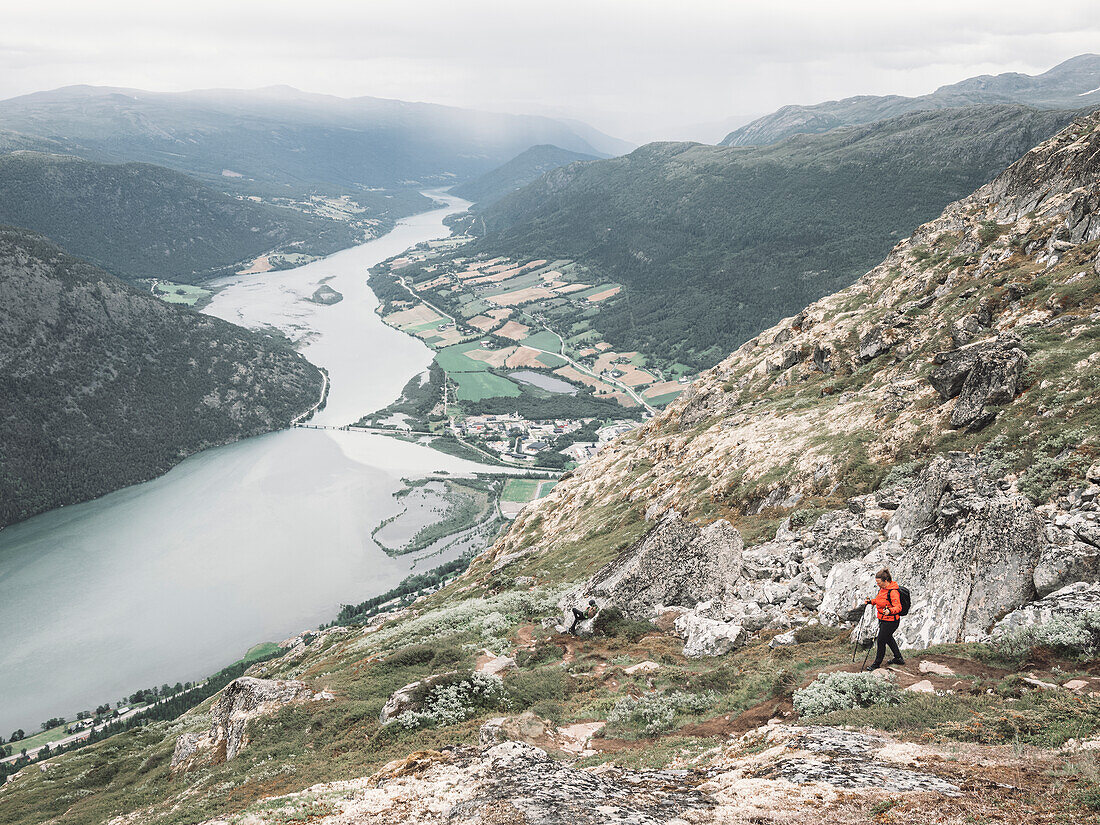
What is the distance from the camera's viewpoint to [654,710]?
19641mm

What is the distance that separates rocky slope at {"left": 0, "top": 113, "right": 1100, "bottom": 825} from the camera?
42.7 ft

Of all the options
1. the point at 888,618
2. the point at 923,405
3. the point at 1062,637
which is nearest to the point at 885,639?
the point at 888,618

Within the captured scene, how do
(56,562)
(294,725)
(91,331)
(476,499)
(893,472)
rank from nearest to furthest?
(294,725) < (893,472) < (56,562) < (476,499) < (91,331)

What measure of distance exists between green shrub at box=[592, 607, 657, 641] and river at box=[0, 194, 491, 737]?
94.8m

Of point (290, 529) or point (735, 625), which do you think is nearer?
point (735, 625)

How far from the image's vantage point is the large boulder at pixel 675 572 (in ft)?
95.9

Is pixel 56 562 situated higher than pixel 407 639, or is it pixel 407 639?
pixel 407 639

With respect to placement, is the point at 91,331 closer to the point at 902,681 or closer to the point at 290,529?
the point at 290,529

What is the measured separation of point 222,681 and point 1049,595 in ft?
343

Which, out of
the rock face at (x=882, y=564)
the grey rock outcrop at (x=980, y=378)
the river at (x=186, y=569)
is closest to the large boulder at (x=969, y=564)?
the rock face at (x=882, y=564)

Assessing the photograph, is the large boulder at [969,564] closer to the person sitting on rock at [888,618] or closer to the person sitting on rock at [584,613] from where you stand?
the person sitting on rock at [888,618]

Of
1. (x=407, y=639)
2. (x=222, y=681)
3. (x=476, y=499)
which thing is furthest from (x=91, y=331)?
(x=407, y=639)

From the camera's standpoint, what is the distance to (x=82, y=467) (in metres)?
164

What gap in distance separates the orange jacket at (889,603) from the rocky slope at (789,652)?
5.38ft
